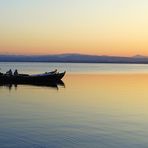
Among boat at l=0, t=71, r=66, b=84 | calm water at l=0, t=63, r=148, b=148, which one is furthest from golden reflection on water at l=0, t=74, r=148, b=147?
boat at l=0, t=71, r=66, b=84

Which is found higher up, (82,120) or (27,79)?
(27,79)

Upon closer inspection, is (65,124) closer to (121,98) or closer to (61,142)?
(61,142)

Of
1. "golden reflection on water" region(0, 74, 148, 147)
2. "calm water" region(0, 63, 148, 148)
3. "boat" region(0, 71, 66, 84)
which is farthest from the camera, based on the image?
"boat" region(0, 71, 66, 84)

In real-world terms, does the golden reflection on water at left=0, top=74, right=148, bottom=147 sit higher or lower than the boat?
lower

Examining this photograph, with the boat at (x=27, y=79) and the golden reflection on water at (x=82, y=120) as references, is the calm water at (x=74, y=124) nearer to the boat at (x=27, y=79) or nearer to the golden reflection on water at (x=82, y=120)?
the golden reflection on water at (x=82, y=120)

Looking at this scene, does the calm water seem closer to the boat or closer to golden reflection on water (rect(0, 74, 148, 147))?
golden reflection on water (rect(0, 74, 148, 147))

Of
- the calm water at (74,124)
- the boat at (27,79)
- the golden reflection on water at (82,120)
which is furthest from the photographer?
the boat at (27,79)

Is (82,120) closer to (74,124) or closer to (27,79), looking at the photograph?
(74,124)

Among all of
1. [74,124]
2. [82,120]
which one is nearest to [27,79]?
[82,120]

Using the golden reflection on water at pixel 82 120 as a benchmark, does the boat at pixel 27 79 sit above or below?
above

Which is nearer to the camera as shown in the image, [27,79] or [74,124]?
[74,124]

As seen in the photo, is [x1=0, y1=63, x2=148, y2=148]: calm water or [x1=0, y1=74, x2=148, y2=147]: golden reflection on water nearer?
[x1=0, y1=63, x2=148, y2=148]: calm water

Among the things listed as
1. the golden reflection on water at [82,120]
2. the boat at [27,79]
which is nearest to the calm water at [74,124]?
the golden reflection on water at [82,120]

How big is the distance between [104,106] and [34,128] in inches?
428
